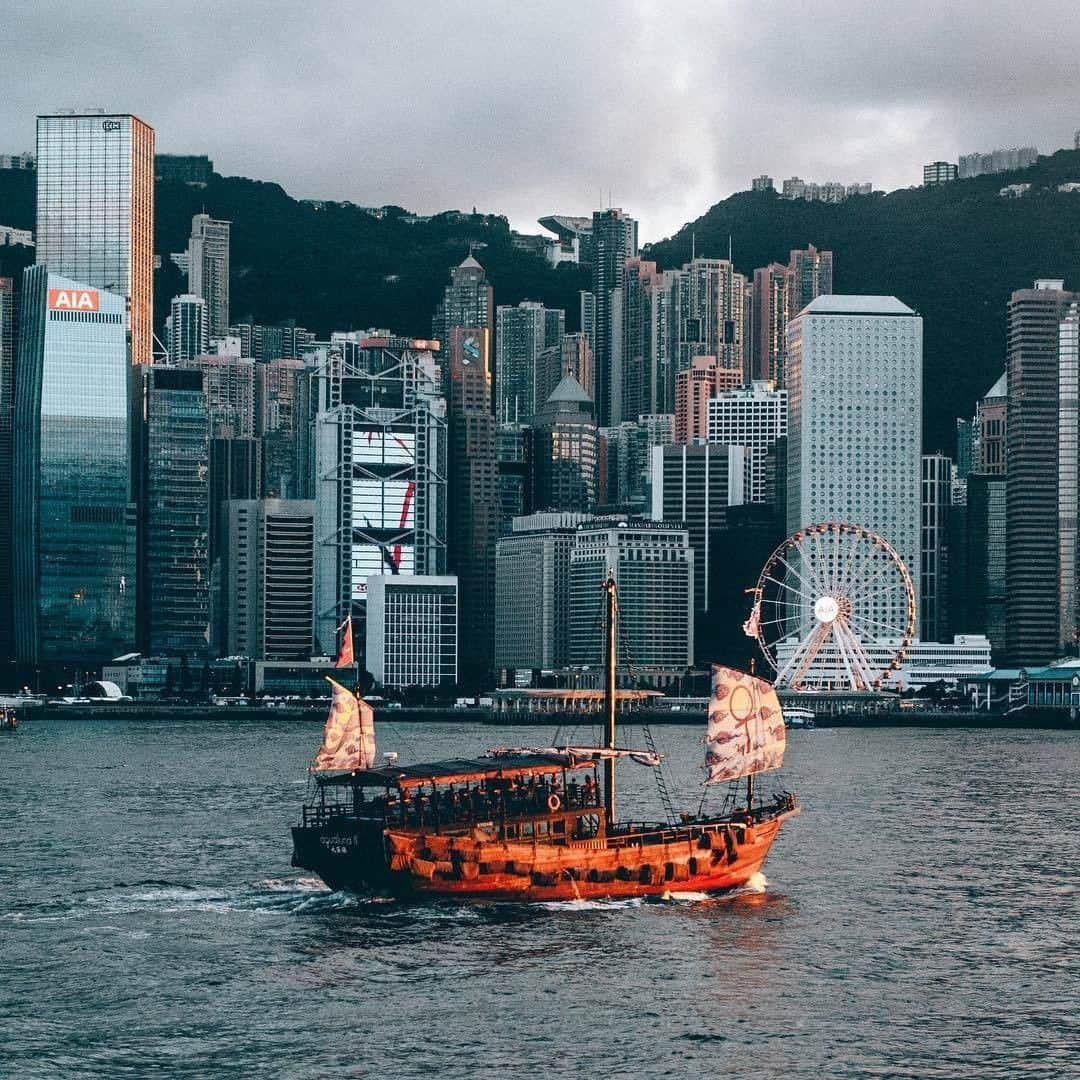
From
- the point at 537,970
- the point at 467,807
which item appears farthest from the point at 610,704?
the point at 537,970

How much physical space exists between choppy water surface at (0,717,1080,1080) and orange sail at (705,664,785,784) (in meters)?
5.54

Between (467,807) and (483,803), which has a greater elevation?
(483,803)

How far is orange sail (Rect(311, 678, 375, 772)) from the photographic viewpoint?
91.4m

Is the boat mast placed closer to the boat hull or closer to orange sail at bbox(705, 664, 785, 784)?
the boat hull

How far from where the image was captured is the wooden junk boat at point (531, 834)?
7738 cm

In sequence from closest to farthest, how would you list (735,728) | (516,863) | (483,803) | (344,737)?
(516,863), (483,803), (735,728), (344,737)

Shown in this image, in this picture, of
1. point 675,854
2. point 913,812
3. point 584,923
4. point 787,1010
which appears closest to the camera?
point 787,1010

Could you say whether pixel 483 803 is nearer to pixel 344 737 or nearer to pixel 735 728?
pixel 735 728

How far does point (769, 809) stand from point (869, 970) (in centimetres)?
1756

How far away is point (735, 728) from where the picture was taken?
87250mm

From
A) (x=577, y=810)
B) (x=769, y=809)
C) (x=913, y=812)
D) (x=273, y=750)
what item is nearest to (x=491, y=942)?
(x=577, y=810)

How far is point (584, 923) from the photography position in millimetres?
75750

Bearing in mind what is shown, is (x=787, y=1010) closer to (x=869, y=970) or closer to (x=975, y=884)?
(x=869, y=970)

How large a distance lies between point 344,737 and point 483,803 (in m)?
12.5
